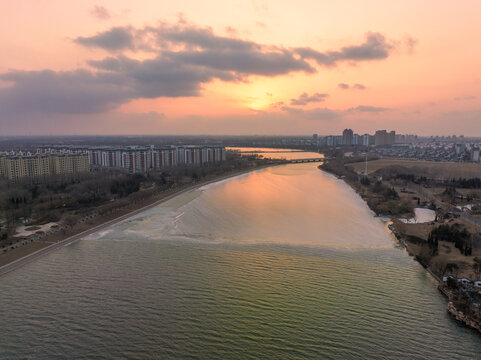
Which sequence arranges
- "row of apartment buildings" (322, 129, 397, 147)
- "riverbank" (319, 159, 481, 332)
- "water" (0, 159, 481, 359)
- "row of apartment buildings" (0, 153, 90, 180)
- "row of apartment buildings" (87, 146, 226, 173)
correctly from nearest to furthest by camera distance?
"water" (0, 159, 481, 359)
"riverbank" (319, 159, 481, 332)
"row of apartment buildings" (0, 153, 90, 180)
"row of apartment buildings" (87, 146, 226, 173)
"row of apartment buildings" (322, 129, 397, 147)

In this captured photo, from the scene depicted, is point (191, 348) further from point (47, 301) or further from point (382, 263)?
point (382, 263)

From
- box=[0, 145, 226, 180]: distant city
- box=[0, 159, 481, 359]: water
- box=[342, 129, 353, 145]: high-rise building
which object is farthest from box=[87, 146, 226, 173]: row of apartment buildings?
box=[342, 129, 353, 145]: high-rise building

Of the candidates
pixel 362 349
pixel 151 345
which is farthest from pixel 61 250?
pixel 362 349

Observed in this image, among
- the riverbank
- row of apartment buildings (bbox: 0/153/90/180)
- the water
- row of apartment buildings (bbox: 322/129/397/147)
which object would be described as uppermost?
row of apartment buildings (bbox: 322/129/397/147)

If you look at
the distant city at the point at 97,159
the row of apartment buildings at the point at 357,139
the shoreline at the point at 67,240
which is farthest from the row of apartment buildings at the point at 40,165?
the row of apartment buildings at the point at 357,139

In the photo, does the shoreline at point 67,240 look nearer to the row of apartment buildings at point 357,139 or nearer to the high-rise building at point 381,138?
the row of apartment buildings at point 357,139

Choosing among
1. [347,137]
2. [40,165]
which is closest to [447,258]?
[40,165]

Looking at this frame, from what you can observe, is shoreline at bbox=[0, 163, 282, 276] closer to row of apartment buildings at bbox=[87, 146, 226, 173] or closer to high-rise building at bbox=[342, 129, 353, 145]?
row of apartment buildings at bbox=[87, 146, 226, 173]
